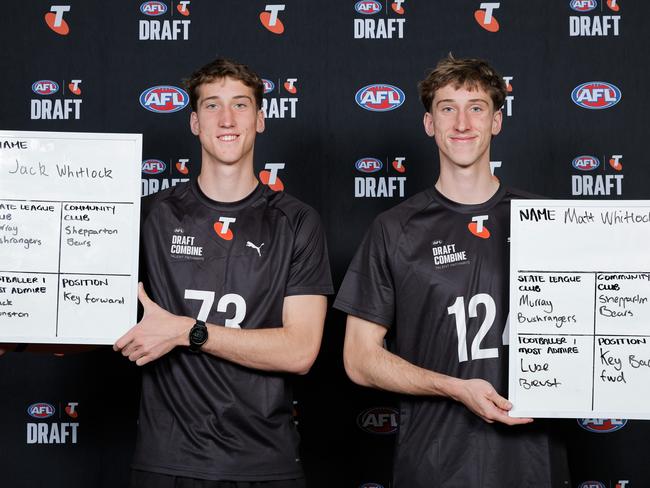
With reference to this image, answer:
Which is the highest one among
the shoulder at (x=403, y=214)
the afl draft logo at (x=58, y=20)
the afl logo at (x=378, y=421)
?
the afl draft logo at (x=58, y=20)

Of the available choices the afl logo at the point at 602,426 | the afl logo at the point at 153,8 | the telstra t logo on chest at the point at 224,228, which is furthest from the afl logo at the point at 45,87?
the afl logo at the point at 602,426

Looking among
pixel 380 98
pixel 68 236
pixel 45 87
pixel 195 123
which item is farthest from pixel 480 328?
pixel 45 87

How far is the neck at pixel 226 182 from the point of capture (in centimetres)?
209

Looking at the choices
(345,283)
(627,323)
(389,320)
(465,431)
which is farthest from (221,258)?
(627,323)

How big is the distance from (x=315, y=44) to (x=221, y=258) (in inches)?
50.6

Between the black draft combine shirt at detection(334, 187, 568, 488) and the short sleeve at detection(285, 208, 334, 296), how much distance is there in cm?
7

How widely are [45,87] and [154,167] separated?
524mm

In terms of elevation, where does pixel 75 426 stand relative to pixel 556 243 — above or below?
below

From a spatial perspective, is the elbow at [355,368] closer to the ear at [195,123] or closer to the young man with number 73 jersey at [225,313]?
the young man with number 73 jersey at [225,313]

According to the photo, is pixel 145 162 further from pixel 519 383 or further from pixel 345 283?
pixel 519 383

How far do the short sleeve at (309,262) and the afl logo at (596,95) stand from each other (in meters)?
1.38

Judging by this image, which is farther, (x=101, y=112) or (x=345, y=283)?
(x=101, y=112)

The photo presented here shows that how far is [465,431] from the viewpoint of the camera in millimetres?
1887

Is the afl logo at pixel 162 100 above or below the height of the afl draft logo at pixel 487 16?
below
